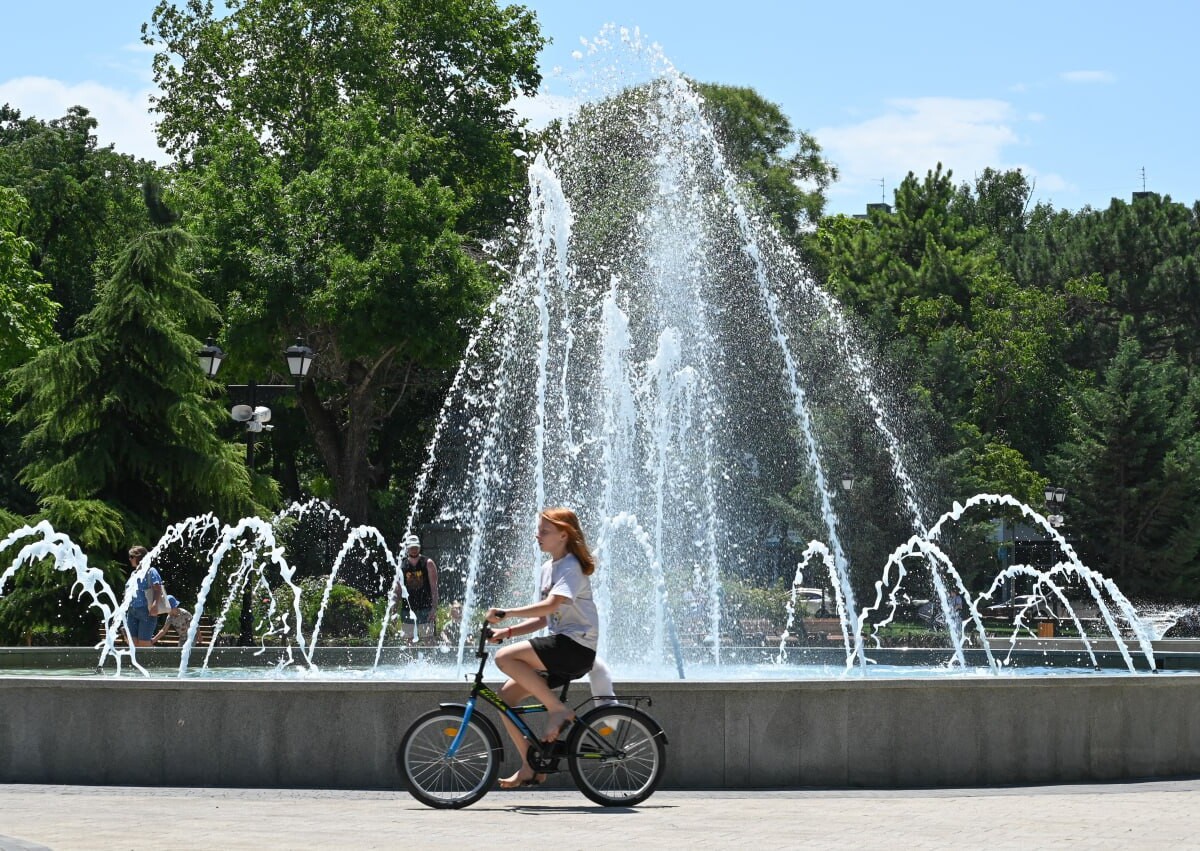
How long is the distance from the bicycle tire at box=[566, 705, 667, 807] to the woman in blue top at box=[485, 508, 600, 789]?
0.45 ft

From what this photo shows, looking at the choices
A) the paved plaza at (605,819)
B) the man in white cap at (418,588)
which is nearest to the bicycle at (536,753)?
the paved plaza at (605,819)

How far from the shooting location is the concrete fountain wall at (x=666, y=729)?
32.7 ft

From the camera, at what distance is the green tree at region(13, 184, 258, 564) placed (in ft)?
80.2

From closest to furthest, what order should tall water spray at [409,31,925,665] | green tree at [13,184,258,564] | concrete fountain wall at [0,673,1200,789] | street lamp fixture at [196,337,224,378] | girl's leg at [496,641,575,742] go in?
girl's leg at [496,641,575,742], concrete fountain wall at [0,673,1200,789], street lamp fixture at [196,337,224,378], green tree at [13,184,258,564], tall water spray at [409,31,925,665]

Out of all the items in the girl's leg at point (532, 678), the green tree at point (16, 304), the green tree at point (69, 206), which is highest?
the green tree at point (69, 206)

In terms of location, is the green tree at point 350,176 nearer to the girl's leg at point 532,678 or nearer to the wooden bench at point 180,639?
the wooden bench at point 180,639

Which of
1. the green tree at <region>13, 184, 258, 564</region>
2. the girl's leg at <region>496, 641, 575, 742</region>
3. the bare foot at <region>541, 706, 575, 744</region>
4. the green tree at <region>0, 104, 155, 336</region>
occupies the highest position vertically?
the green tree at <region>0, 104, 155, 336</region>

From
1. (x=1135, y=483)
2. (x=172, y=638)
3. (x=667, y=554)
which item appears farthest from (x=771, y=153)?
(x=172, y=638)

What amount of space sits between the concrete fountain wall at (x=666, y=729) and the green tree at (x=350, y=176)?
2393 cm

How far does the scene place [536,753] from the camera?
8.82 metres

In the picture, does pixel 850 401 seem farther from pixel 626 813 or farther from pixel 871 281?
pixel 626 813

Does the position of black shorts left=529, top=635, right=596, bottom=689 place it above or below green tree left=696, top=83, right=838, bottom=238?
below

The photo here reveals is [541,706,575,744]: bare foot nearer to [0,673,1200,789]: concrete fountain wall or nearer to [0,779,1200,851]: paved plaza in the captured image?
[0,779,1200,851]: paved plaza

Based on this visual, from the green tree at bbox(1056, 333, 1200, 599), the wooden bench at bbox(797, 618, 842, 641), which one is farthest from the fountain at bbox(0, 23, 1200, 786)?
the green tree at bbox(1056, 333, 1200, 599)
